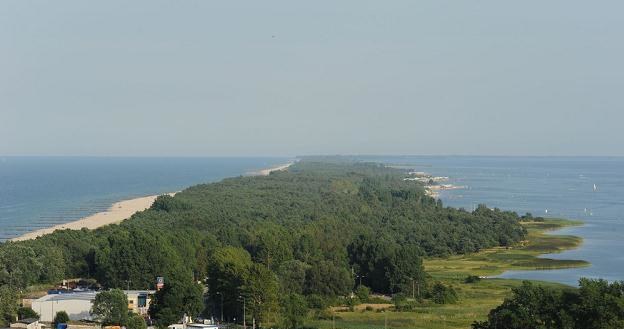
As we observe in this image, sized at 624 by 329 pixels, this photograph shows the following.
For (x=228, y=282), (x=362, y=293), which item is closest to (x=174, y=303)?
(x=228, y=282)

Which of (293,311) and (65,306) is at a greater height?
(65,306)

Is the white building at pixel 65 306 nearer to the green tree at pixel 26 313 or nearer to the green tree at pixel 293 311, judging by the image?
the green tree at pixel 26 313

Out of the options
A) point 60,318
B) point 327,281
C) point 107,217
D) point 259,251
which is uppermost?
point 259,251

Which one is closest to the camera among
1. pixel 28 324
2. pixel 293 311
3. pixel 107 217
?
pixel 28 324

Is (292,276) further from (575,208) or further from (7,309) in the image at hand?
(575,208)

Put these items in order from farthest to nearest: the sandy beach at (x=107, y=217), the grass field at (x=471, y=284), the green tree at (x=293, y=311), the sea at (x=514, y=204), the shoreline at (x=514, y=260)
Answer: the sandy beach at (x=107, y=217) → the sea at (x=514, y=204) → the shoreline at (x=514, y=260) → the grass field at (x=471, y=284) → the green tree at (x=293, y=311)

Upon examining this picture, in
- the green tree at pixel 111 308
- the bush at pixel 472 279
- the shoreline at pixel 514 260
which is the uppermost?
the green tree at pixel 111 308

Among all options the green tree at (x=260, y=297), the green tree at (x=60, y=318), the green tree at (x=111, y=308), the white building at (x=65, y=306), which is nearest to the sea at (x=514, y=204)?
the green tree at (x=260, y=297)
